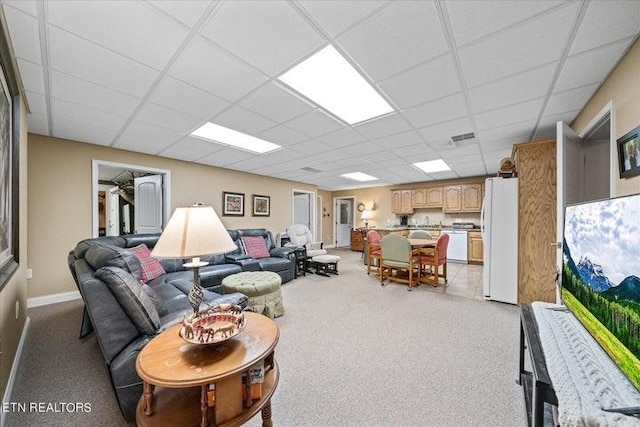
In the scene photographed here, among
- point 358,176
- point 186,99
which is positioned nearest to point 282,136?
point 186,99

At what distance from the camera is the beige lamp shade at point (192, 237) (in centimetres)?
119

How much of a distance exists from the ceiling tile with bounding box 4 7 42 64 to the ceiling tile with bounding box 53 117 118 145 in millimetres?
1432

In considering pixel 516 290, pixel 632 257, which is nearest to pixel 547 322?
pixel 632 257

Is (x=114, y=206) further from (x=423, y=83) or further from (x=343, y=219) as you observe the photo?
(x=423, y=83)

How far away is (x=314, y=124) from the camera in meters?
2.92

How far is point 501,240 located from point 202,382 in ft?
12.8

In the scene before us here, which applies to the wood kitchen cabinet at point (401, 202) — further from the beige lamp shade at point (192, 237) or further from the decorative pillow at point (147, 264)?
the beige lamp shade at point (192, 237)

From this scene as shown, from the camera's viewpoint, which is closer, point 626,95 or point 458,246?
point 626,95

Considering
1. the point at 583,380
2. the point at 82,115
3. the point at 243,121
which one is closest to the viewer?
the point at 583,380

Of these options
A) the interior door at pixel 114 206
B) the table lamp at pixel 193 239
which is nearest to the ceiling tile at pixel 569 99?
the table lamp at pixel 193 239

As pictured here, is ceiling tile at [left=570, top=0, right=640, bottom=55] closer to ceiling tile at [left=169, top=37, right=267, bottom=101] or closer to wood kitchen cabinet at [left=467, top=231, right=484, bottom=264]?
ceiling tile at [left=169, top=37, right=267, bottom=101]

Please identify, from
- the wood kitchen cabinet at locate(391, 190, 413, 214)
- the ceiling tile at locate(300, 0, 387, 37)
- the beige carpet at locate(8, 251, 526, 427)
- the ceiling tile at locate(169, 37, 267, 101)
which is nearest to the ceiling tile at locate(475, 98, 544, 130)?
the ceiling tile at locate(300, 0, 387, 37)

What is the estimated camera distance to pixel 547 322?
1.30 metres

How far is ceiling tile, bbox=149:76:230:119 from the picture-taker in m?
2.10
